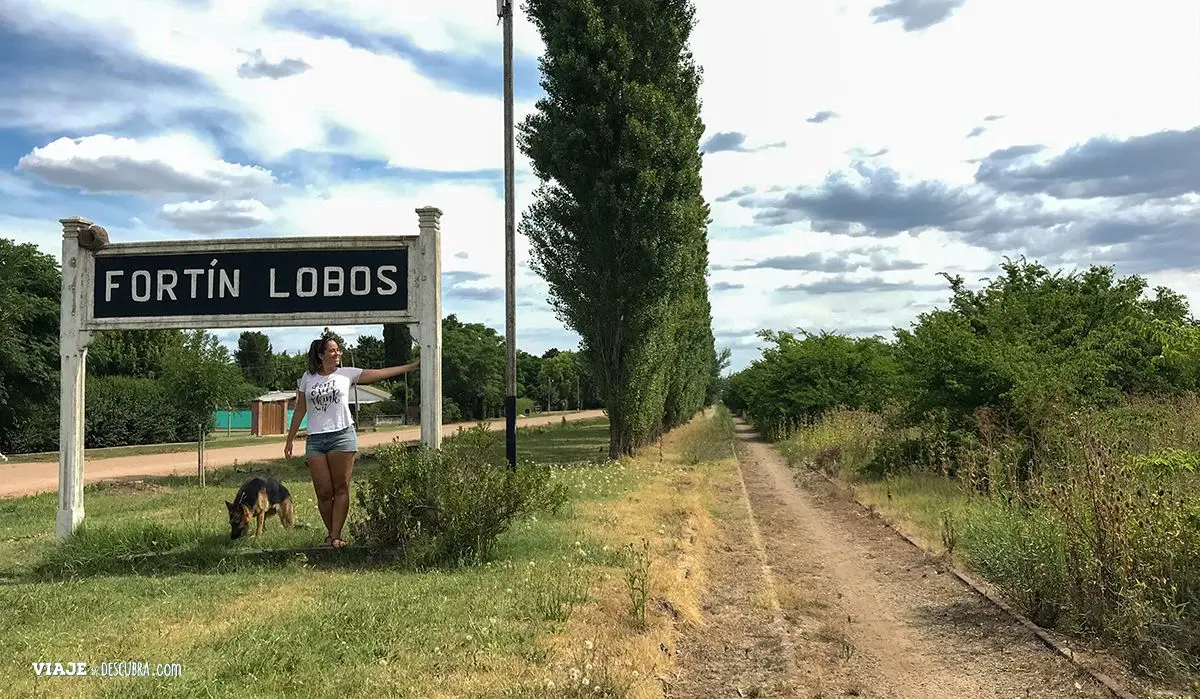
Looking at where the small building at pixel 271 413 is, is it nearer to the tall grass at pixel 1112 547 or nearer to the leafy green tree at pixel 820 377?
the leafy green tree at pixel 820 377

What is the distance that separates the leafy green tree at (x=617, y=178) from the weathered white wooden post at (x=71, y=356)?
12238 millimetres

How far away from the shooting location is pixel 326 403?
7.07m

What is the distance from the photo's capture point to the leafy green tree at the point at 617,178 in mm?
18547

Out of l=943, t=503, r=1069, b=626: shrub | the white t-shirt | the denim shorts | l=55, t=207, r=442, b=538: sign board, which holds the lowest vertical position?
l=943, t=503, r=1069, b=626: shrub

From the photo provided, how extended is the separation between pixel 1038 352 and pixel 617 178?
936 cm

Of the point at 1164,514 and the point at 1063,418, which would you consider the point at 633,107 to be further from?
the point at 1164,514

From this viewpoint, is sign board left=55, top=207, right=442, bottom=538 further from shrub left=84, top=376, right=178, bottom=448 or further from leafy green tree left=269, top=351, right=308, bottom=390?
leafy green tree left=269, top=351, right=308, bottom=390

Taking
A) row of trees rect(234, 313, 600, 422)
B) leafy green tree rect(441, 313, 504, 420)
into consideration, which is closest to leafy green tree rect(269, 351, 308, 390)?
row of trees rect(234, 313, 600, 422)

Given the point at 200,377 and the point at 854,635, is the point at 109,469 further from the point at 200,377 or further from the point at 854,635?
the point at 854,635

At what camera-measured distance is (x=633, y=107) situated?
729 inches

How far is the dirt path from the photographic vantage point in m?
4.86

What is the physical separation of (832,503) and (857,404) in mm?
17069

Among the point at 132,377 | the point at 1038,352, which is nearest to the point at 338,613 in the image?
the point at 1038,352

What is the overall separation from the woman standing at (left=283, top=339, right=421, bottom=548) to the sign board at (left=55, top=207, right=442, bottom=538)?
426mm
